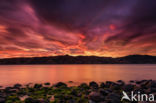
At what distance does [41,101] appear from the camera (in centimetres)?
1220

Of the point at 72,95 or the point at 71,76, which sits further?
the point at 71,76

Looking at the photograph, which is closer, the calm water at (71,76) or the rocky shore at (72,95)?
the rocky shore at (72,95)

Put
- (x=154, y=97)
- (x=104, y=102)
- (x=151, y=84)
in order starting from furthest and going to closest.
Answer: (x=151, y=84) → (x=154, y=97) → (x=104, y=102)

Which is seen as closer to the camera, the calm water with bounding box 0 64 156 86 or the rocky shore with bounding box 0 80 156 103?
the rocky shore with bounding box 0 80 156 103

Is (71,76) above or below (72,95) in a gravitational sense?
below

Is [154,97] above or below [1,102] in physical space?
above

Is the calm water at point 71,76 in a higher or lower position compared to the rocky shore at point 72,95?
lower

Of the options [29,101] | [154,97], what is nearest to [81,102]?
[29,101]

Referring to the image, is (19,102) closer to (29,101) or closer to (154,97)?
(29,101)

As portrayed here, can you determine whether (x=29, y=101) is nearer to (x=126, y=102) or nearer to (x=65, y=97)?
(x=65, y=97)

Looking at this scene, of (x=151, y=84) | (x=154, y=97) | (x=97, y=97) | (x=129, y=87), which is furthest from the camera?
(x=151, y=84)

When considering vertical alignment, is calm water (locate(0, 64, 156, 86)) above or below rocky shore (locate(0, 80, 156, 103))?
below

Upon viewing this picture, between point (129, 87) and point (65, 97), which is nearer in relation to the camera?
point (65, 97)

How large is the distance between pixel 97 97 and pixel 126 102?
2962mm
